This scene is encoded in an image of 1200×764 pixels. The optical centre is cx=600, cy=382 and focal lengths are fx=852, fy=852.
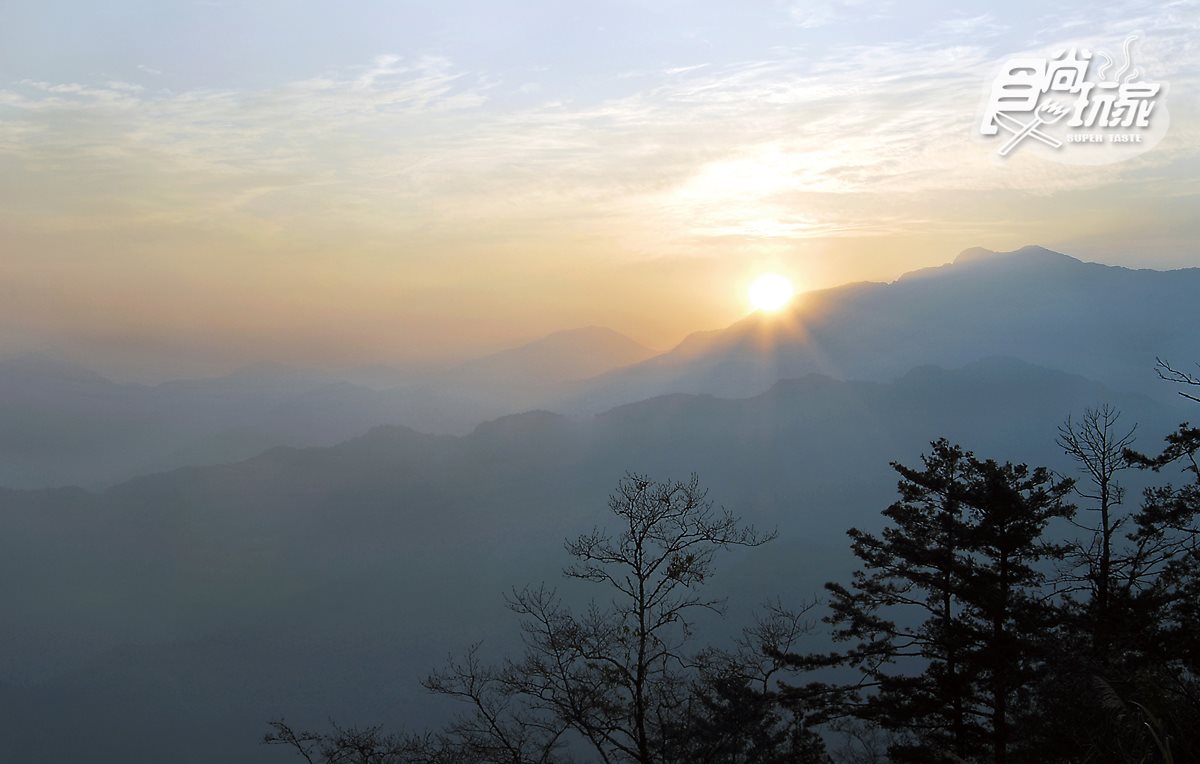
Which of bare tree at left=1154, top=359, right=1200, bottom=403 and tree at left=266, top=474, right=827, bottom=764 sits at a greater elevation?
bare tree at left=1154, top=359, right=1200, bottom=403

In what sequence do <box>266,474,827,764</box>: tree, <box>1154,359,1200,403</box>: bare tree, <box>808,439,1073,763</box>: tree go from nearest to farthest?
<box>1154,359,1200,403</box>: bare tree < <box>266,474,827,764</box>: tree < <box>808,439,1073,763</box>: tree

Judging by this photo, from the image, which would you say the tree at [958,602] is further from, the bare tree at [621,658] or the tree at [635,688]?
the bare tree at [621,658]

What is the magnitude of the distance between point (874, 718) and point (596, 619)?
7379mm

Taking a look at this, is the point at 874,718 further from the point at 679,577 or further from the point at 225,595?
the point at 225,595

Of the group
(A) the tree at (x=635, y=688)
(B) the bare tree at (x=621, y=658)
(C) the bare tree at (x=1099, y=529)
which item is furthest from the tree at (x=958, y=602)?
(B) the bare tree at (x=621, y=658)

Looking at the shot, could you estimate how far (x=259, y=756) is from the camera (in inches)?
4988

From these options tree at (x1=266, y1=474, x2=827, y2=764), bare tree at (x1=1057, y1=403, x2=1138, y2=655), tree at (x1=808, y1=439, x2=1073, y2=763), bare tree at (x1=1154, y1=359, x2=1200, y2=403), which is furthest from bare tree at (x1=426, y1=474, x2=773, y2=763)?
bare tree at (x1=1057, y1=403, x2=1138, y2=655)

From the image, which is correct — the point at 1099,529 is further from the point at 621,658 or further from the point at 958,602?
the point at 621,658

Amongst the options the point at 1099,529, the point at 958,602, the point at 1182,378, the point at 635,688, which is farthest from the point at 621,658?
the point at 1099,529

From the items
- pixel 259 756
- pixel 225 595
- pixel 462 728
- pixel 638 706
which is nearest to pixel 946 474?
pixel 638 706

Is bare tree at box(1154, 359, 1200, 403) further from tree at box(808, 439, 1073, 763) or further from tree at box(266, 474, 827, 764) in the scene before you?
tree at box(266, 474, 827, 764)

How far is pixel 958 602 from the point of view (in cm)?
1923

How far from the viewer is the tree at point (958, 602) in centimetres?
1792

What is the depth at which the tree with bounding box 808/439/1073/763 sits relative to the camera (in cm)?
1792
